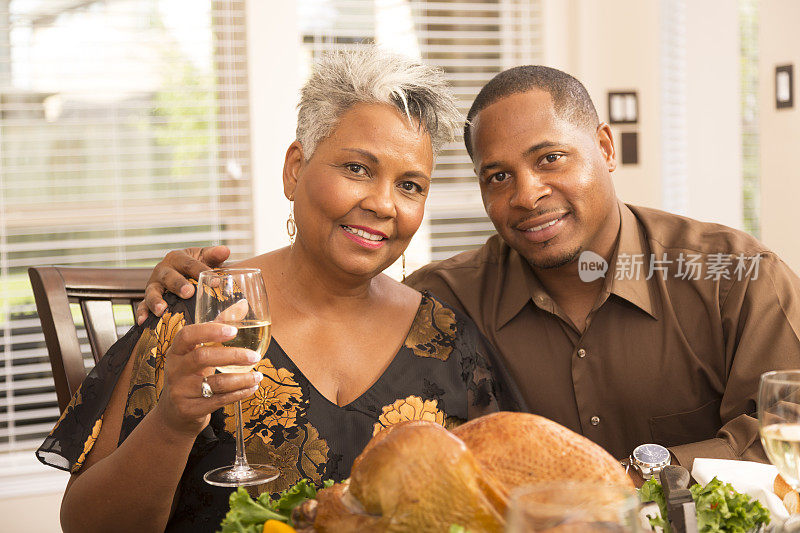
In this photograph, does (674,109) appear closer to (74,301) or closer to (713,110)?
(713,110)

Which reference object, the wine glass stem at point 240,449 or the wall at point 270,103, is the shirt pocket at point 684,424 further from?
the wall at point 270,103

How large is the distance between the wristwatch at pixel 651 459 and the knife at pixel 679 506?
357 mm

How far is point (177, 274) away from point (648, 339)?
3.99ft

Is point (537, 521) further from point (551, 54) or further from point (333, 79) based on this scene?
point (551, 54)

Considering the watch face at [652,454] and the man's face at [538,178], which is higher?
the man's face at [538,178]

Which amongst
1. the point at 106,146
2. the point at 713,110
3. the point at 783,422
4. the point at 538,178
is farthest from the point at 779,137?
the point at 783,422

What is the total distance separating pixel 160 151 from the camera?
Result: 3.91 meters

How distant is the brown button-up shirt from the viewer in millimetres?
2121

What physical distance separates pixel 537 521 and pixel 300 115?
4.45ft

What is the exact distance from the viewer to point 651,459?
1354 mm

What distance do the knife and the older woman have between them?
81 cm

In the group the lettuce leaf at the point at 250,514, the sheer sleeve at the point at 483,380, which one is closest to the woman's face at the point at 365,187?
the sheer sleeve at the point at 483,380

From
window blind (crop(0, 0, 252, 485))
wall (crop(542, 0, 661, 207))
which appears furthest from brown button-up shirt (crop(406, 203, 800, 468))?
wall (crop(542, 0, 661, 207))

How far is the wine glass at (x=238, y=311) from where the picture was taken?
1229 mm
